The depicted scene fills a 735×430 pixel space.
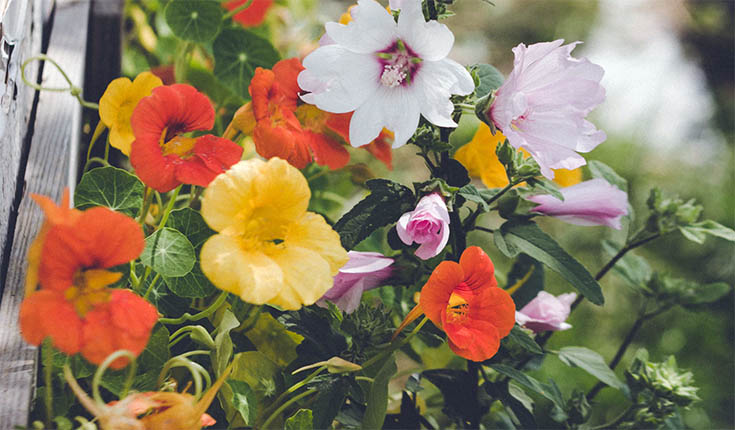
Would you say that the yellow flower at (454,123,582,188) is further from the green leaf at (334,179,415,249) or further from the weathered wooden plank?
the weathered wooden plank

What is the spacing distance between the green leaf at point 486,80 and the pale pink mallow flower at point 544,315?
0.27 m

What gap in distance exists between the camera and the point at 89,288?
0.47 m

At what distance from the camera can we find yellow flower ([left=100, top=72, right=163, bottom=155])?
2.08 feet

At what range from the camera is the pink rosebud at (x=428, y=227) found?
587mm

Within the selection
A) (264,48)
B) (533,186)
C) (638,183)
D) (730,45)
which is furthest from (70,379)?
(730,45)

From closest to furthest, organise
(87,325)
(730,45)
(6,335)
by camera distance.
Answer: (87,325) → (6,335) → (730,45)

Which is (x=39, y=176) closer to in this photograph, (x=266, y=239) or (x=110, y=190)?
(x=110, y=190)

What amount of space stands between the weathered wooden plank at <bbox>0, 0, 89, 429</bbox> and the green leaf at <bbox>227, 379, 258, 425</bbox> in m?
0.17

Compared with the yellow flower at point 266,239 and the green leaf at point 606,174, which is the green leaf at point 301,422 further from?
the green leaf at point 606,174

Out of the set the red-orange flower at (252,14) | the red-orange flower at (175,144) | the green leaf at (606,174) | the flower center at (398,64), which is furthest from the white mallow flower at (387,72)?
the red-orange flower at (252,14)

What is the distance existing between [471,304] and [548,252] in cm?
13

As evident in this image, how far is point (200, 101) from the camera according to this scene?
0.62 metres

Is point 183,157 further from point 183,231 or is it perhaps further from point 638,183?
point 638,183

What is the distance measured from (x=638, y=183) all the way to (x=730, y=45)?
78.8 inches
